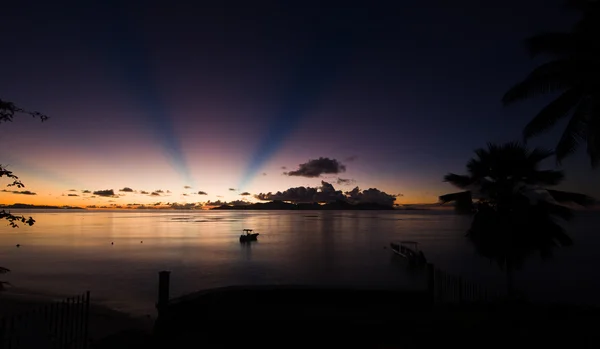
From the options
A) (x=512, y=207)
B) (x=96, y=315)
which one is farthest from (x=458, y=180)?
(x=96, y=315)

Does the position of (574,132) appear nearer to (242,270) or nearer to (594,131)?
(594,131)

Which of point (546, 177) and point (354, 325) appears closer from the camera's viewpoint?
point (354, 325)

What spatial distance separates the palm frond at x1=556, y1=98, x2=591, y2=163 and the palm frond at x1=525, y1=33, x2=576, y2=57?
2150 mm

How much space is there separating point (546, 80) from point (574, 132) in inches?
99.0

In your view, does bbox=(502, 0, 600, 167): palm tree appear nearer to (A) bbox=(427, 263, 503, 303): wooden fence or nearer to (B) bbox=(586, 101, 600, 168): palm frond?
(B) bbox=(586, 101, 600, 168): palm frond

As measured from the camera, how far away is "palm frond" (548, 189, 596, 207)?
50.5 ft

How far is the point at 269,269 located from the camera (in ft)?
140

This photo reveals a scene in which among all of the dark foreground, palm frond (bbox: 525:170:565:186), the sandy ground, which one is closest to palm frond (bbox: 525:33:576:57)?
palm frond (bbox: 525:170:565:186)

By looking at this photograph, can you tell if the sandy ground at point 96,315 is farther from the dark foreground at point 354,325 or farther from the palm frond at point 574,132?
the palm frond at point 574,132

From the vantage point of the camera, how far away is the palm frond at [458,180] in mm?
18125

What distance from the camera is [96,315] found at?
21.8m

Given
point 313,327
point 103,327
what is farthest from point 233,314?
point 103,327

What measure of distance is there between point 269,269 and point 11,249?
147 ft

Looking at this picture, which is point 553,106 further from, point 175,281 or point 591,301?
point 175,281
